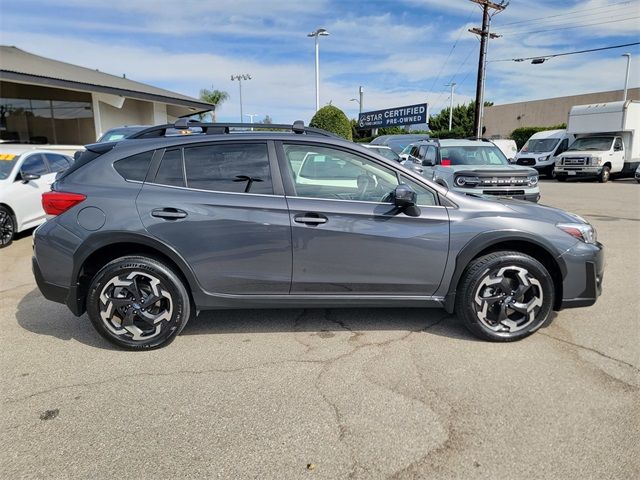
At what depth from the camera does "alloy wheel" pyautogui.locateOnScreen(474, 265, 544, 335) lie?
A: 3648 millimetres

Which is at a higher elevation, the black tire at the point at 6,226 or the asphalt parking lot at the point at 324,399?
the black tire at the point at 6,226

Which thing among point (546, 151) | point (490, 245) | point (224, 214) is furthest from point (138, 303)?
point (546, 151)

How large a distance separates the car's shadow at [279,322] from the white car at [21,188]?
11.6 feet

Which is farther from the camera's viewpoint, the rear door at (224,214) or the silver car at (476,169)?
the silver car at (476,169)

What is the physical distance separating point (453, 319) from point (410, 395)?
144 cm

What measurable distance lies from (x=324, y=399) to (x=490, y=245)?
177 cm

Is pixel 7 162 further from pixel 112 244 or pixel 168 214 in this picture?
pixel 168 214

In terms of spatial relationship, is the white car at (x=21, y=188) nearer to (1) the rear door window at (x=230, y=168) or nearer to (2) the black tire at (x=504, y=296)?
(1) the rear door window at (x=230, y=168)

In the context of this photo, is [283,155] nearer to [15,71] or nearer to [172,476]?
[172,476]

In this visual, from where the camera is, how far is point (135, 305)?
354cm

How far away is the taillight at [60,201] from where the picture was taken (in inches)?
139

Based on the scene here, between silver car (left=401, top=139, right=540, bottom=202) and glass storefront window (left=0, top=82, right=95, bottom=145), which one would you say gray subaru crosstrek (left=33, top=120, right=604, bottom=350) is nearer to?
silver car (left=401, top=139, right=540, bottom=202)

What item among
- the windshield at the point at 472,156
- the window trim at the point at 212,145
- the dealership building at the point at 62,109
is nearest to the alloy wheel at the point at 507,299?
the window trim at the point at 212,145

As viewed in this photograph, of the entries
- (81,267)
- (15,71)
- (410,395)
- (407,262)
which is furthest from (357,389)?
(15,71)
